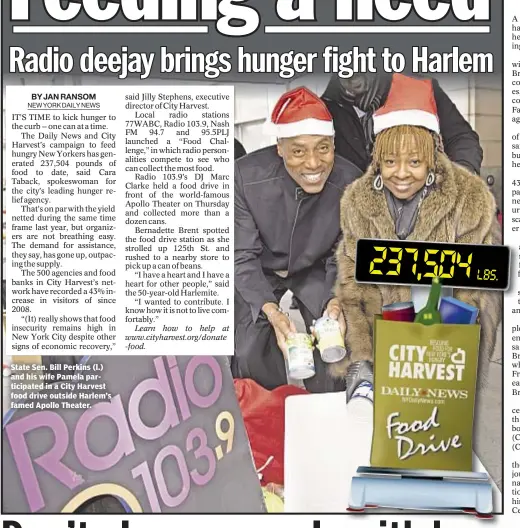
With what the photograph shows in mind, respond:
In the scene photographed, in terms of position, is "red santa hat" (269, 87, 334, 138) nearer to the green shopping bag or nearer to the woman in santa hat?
the woman in santa hat

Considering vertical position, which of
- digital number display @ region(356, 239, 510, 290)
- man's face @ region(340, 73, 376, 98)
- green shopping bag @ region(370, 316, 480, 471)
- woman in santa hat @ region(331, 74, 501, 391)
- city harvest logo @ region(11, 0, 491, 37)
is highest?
city harvest logo @ region(11, 0, 491, 37)

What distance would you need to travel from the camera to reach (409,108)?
7.52 feet

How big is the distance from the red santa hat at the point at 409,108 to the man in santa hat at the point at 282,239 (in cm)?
13

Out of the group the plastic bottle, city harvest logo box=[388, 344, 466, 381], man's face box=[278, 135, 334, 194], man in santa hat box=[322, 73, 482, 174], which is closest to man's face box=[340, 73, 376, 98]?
man in santa hat box=[322, 73, 482, 174]

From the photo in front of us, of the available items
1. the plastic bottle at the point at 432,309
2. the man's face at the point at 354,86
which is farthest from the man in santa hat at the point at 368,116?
the plastic bottle at the point at 432,309

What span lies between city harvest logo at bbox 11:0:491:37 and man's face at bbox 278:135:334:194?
0.26 metres

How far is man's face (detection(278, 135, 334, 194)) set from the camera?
231cm

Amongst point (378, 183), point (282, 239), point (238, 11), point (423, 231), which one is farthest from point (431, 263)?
point (238, 11)

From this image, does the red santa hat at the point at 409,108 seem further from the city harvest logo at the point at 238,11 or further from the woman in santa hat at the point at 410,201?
the city harvest logo at the point at 238,11

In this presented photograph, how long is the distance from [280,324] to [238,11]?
0.70 meters

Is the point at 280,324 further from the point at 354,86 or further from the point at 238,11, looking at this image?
the point at 238,11

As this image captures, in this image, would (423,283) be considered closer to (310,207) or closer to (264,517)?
(310,207)

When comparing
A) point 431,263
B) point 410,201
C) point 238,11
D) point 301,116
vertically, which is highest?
point 238,11

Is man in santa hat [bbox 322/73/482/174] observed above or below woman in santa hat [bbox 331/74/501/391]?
above
